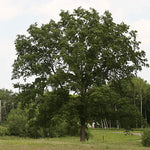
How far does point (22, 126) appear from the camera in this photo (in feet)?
177

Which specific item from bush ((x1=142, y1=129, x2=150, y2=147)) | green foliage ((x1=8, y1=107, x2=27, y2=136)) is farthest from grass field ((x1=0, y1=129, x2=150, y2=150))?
green foliage ((x1=8, y1=107, x2=27, y2=136))

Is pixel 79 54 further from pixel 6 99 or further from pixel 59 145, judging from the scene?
pixel 6 99

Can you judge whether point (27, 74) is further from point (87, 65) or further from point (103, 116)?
point (103, 116)

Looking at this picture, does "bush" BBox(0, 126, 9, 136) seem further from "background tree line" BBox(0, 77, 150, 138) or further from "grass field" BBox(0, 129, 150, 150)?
"background tree line" BBox(0, 77, 150, 138)

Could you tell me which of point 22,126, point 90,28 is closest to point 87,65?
point 90,28

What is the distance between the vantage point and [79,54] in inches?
953

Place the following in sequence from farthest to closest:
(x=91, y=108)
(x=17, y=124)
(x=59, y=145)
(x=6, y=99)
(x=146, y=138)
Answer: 1. (x=6, y=99)
2. (x=17, y=124)
3. (x=146, y=138)
4. (x=91, y=108)
5. (x=59, y=145)

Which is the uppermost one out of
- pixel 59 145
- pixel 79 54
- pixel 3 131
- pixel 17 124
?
pixel 79 54

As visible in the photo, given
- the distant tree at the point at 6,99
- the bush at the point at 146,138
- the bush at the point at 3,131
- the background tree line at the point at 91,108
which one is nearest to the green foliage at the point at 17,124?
the bush at the point at 3,131

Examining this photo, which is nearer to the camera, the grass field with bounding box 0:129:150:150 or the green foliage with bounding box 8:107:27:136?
the grass field with bounding box 0:129:150:150

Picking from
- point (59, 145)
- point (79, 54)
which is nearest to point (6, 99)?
point (79, 54)

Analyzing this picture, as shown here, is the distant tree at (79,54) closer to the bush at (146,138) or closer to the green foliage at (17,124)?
the bush at (146,138)

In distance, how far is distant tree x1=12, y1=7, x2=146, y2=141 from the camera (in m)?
24.6

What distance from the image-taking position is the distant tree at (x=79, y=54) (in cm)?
2464
